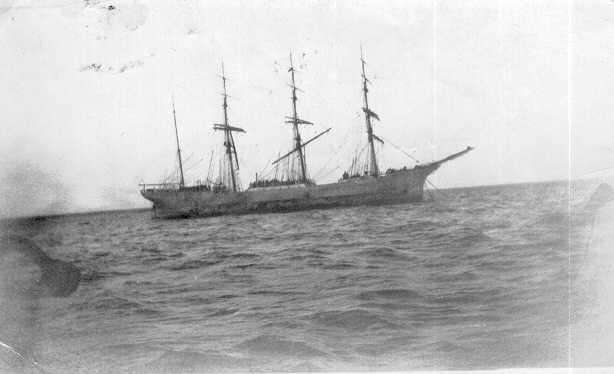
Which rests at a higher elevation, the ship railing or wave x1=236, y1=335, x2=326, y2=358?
the ship railing

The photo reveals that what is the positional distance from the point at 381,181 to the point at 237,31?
162 cm

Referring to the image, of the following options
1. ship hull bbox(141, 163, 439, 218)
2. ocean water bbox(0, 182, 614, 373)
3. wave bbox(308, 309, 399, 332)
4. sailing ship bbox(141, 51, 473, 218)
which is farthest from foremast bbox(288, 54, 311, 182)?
wave bbox(308, 309, 399, 332)

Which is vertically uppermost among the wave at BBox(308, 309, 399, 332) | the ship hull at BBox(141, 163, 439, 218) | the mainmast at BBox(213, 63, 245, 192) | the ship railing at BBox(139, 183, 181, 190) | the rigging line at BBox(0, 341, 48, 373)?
the mainmast at BBox(213, 63, 245, 192)

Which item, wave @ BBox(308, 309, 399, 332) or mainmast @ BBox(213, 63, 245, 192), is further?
mainmast @ BBox(213, 63, 245, 192)

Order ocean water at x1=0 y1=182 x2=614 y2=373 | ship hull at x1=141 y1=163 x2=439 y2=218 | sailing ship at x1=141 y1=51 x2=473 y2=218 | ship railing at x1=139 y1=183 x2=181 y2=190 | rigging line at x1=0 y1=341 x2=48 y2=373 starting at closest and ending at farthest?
ocean water at x1=0 y1=182 x2=614 y2=373, rigging line at x1=0 y1=341 x2=48 y2=373, sailing ship at x1=141 y1=51 x2=473 y2=218, ship railing at x1=139 y1=183 x2=181 y2=190, ship hull at x1=141 y1=163 x2=439 y2=218

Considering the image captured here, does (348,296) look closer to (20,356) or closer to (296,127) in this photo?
(296,127)

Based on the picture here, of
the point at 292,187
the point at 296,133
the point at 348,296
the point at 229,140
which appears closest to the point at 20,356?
the point at 229,140

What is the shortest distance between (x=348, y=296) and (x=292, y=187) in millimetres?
1397

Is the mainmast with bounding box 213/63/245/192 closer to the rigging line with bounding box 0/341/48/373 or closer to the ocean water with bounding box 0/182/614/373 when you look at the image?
the ocean water with bounding box 0/182/614/373

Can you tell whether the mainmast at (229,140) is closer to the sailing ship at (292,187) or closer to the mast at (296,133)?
the sailing ship at (292,187)

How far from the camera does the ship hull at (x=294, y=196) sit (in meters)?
3.07

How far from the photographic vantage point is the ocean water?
2.49 metres

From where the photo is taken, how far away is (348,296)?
8.64 ft

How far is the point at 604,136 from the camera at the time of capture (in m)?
2.49
